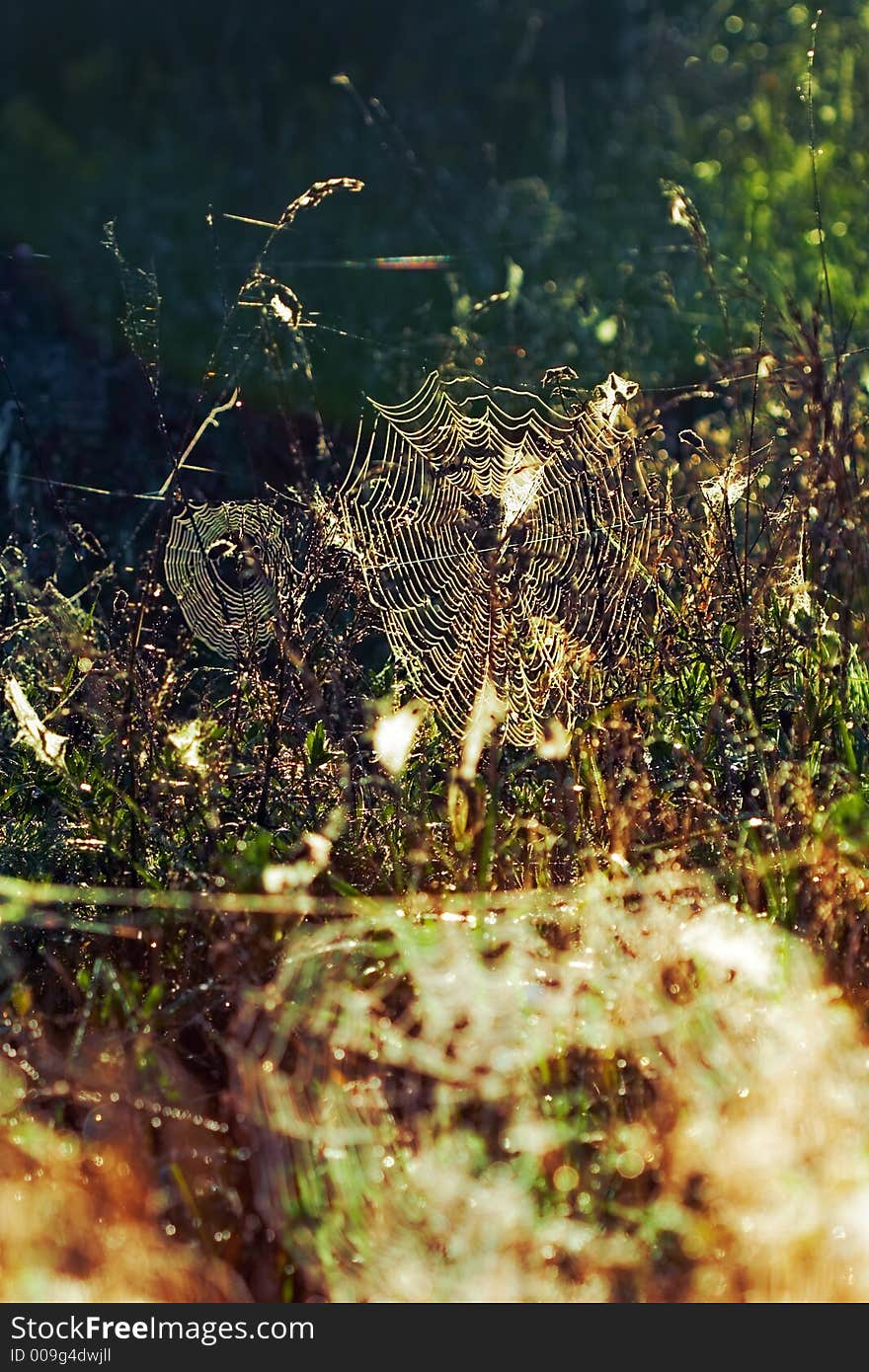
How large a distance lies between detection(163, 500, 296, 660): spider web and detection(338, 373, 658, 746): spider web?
0.47ft

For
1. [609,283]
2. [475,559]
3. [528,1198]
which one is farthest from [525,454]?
[609,283]

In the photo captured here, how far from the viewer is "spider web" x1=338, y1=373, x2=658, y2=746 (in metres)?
2.46

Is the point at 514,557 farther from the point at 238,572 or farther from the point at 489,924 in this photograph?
the point at 238,572

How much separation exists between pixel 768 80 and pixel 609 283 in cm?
193

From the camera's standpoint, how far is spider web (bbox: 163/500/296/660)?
250cm

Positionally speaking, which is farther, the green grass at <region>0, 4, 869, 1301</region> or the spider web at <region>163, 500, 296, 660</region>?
the spider web at <region>163, 500, 296, 660</region>

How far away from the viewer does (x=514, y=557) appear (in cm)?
249

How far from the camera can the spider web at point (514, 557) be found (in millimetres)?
2463

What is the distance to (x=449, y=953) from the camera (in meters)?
1.93

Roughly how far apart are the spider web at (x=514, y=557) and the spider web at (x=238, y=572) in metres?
0.14

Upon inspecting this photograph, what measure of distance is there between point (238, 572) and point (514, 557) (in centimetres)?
87

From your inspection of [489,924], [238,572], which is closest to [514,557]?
[489,924]

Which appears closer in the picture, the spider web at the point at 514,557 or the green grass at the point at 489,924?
the green grass at the point at 489,924
